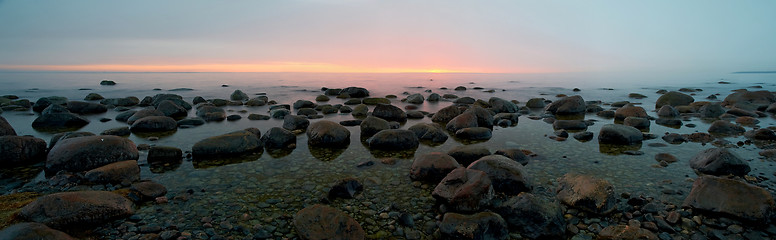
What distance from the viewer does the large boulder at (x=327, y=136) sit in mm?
12586

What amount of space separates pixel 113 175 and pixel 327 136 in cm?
622

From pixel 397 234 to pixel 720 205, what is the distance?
596 cm

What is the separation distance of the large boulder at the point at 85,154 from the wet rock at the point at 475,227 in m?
9.38

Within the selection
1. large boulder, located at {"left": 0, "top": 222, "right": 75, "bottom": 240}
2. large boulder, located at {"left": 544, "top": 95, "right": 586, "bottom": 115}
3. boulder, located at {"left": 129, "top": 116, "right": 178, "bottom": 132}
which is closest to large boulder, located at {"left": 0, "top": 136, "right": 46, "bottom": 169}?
boulder, located at {"left": 129, "top": 116, "right": 178, "bottom": 132}

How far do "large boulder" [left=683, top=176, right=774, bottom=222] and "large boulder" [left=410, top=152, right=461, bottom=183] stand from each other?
15.6 feet

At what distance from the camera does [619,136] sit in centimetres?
1252

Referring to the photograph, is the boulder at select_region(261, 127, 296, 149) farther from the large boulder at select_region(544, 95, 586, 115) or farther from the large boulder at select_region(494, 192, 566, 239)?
the large boulder at select_region(544, 95, 586, 115)

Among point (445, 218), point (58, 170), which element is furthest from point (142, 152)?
point (445, 218)

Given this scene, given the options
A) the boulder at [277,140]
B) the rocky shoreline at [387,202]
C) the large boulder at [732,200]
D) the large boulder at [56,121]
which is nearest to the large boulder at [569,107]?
the rocky shoreline at [387,202]

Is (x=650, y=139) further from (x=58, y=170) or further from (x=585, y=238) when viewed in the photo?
(x=58, y=170)

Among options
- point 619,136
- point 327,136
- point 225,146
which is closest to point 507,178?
point 327,136

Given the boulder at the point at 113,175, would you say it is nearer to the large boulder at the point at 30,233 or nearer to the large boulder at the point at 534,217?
the large boulder at the point at 30,233

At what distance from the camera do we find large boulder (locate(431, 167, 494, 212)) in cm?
653

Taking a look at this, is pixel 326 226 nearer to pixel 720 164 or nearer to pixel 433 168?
pixel 433 168
